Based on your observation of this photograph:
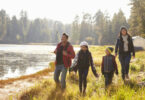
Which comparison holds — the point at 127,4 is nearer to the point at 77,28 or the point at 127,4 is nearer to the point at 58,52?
the point at 58,52

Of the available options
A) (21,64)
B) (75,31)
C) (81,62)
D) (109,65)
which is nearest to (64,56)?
(81,62)

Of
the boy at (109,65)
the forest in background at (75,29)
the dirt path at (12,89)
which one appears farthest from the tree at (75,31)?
the boy at (109,65)

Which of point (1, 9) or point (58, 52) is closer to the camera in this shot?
point (58, 52)

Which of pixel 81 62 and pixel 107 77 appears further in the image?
pixel 107 77

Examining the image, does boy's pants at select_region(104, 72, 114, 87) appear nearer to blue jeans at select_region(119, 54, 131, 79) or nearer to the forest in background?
blue jeans at select_region(119, 54, 131, 79)

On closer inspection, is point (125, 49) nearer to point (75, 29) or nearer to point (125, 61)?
point (125, 61)

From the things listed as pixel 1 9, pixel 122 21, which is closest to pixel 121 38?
pixel 122 21

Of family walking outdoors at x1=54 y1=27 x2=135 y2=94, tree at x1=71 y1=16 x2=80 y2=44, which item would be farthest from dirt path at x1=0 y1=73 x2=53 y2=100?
tree at x1=71 y1=16 x2=80 y2=44

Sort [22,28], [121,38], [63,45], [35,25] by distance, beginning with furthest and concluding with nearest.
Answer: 1. [35,25]
2. [22,28]
3. [121,38]
4. [63,45]

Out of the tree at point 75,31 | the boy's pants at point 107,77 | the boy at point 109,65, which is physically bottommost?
the boy's pants at point 107,77

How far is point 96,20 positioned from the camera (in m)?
91.6

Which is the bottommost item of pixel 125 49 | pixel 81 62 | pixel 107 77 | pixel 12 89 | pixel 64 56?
pixel 12 89

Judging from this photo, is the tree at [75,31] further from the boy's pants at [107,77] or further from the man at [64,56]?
the boy's pants at [107,77]

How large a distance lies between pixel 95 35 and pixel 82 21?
9.79 metres
